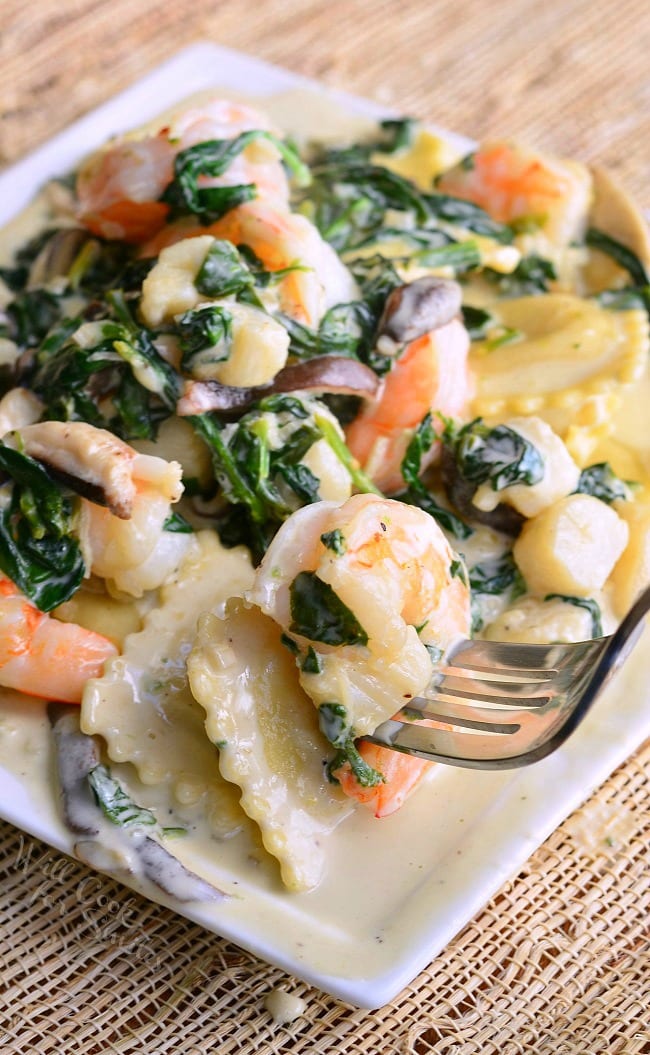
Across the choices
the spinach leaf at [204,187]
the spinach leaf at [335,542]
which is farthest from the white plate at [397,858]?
the spinach leaf at [204,187]

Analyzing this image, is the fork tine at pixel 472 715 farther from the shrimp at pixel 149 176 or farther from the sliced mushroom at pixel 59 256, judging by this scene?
the sliced mushroom at pixel 59 256

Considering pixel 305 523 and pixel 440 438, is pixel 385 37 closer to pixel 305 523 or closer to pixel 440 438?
pixel 440 438

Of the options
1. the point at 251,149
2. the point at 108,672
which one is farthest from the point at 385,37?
the point at 108,672

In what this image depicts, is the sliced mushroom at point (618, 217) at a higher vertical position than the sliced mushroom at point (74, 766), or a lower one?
lower

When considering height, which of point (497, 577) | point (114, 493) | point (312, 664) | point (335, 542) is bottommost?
point (497, 577)

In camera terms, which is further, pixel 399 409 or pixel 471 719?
pixel 399 409

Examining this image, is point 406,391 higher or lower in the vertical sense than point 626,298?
higher

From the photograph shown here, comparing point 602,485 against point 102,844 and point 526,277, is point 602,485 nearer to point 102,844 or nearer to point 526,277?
point 526,277

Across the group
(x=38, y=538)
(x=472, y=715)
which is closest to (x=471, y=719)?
(x=472, y=715)
